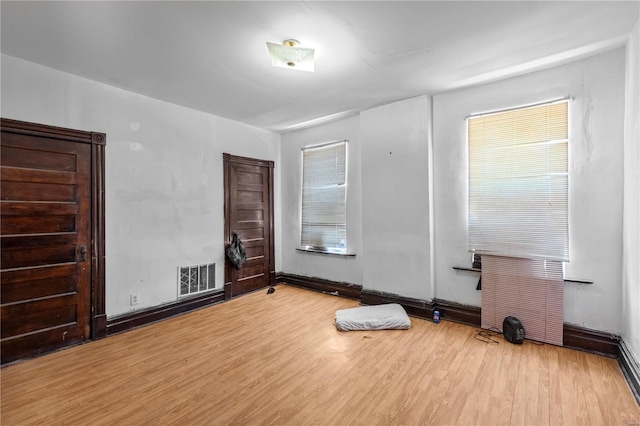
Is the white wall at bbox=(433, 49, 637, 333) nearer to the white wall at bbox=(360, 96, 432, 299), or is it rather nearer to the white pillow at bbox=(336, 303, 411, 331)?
the white wall at bbox=(360, 96, 432, 299)

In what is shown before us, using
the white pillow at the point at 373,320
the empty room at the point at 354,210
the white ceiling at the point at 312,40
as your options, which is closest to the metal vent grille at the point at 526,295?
the empty room at the point at 354,210

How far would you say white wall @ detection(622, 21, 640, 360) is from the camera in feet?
7.44

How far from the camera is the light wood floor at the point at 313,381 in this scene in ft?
6.53

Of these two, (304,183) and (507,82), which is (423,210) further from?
(304,183)

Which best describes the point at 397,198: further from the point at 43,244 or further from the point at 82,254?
the point at 43,244

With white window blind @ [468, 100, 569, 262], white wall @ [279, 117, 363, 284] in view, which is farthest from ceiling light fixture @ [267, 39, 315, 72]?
white window blind @ [468, 100, 569, 262]

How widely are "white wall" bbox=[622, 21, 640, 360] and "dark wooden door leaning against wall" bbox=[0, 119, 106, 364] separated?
5.07 m

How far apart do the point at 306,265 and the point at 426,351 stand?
107 inches

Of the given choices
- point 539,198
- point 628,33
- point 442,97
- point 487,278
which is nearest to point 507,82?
point 442,97

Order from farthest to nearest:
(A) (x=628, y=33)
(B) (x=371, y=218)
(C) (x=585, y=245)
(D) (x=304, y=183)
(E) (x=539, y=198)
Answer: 1. (D) (x=304, y=183)
2. (B) (x=371, y=218)
3. (E) (x=539, y=198)
4. (C) (x=585, y=245)
5. (A) (x=628, y=33)

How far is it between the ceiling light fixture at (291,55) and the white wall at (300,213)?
200 centimetres

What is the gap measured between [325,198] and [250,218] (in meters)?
1.34

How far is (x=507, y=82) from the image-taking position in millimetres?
3256

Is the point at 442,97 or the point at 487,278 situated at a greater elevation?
the point at 442,97
